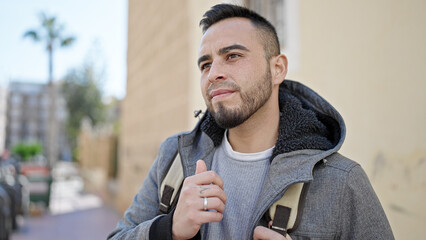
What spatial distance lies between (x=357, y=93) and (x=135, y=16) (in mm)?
7795

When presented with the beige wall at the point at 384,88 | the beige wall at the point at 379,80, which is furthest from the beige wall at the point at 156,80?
the beige wall at the point at 384,88

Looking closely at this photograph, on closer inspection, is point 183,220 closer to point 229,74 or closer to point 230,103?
point 230,103

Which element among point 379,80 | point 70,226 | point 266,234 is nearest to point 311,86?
point 379,80

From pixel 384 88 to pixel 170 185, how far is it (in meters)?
1.76

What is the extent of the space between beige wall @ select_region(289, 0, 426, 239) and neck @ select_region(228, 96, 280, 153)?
45.0 inches

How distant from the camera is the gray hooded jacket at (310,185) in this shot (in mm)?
1417

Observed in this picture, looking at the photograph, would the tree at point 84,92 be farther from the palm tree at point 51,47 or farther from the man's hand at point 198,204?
the man's hand at point 198,204

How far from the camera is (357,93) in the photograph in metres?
2.80

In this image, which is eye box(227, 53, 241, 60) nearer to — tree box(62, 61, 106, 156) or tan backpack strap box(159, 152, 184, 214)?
tan backpack strap box(159, 152, 184, 214)

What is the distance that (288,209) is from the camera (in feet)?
4.69

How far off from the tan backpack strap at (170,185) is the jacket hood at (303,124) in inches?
10.1

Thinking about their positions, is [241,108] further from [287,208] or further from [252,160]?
[287,208]

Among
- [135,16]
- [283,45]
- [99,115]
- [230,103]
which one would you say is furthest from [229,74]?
[99,115]

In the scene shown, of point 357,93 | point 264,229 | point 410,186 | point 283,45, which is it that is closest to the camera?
point 264,229
